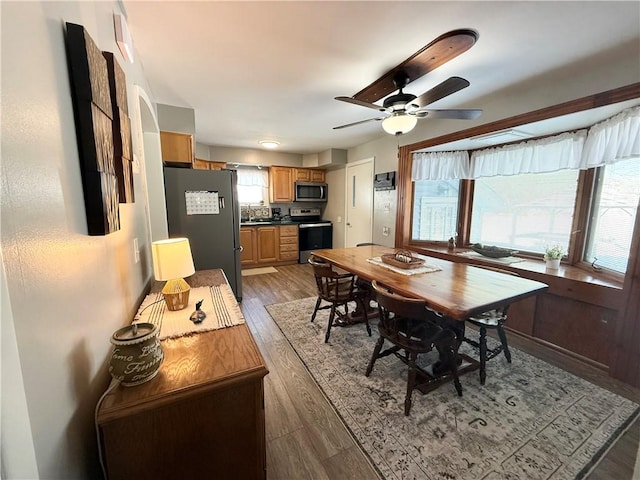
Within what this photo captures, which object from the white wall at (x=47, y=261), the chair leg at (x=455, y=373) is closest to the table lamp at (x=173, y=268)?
the white wall at (x=47, y=261)

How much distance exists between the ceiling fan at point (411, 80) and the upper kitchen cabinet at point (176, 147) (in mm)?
1953

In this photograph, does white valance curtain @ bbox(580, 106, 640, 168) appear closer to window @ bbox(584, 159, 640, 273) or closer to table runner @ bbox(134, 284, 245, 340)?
window @ bbox(584, 159, 640, 273)

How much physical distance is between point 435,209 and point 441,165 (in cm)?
62

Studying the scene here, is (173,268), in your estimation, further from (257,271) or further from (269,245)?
(269,245)

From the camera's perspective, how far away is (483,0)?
142 cm

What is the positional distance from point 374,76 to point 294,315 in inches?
101

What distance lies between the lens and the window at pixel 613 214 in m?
2.18

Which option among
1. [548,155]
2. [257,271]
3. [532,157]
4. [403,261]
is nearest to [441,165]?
[532,157]

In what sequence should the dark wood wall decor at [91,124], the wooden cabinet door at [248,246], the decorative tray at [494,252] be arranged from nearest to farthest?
the dark wood wall decor at [91,124], the decorative tray at [494,252], the wooden cabinet door at [248,246]

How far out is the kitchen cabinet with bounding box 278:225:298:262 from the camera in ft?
18.2

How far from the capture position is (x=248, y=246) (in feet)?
17.3

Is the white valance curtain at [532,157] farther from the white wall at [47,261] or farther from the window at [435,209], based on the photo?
the white wall at [47,261]

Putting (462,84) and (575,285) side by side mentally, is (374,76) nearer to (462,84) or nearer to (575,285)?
(462,84)

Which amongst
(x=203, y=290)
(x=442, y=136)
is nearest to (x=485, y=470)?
(x=203, y=290)
